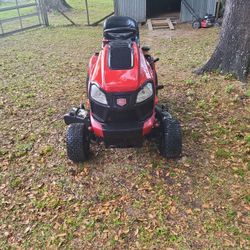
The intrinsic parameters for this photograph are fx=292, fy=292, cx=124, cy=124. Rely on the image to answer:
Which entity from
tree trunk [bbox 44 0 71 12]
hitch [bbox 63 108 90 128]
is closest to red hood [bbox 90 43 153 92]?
hitch [bbox 63 108 90 128]

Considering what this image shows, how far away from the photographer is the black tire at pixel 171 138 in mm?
3379

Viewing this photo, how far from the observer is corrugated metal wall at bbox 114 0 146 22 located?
11.6 meters

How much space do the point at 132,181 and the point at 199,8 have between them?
986cm

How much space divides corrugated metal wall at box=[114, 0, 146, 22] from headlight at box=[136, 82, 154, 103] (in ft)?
30.9

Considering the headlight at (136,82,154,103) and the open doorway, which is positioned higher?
the headlight at (136,82,154,103)

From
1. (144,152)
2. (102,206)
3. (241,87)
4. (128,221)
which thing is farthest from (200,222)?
(241,87)

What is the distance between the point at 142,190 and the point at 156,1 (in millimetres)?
14008

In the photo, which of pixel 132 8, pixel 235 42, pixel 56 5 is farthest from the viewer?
pixel 56 5

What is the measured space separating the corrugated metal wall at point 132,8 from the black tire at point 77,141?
944cm

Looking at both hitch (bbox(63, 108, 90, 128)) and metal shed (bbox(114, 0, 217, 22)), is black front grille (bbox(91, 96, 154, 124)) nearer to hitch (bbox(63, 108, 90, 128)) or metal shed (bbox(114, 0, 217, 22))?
hitch (bbox(63, 108, 90, 128))

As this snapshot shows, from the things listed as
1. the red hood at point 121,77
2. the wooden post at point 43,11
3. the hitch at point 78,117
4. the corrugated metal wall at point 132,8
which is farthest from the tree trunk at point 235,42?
the wooden post at point 43,11

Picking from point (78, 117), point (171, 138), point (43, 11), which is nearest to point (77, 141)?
point (78, 117)

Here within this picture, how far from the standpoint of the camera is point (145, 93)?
10.5 feet

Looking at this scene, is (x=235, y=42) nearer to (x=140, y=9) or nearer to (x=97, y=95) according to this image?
(x=97, y=95)
